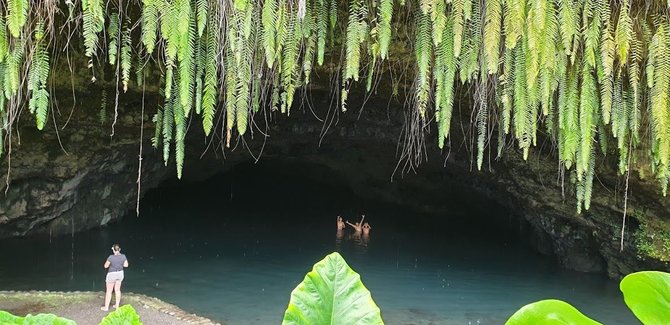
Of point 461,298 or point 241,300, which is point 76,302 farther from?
point 461,298

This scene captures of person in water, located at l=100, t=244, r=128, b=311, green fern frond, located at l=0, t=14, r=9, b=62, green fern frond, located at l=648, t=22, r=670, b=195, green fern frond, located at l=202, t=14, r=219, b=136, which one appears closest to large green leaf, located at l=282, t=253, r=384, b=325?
green fern frond, located at l=202, t=14, r=219, b=136

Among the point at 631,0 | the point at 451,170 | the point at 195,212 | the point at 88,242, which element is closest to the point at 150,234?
the point at 88,242

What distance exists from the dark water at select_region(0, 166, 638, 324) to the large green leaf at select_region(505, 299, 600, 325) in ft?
24.4

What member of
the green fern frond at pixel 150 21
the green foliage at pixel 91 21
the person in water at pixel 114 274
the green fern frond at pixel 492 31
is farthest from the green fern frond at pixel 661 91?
the person in water at pixel 114 274

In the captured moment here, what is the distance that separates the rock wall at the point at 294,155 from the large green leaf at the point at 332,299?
625cm

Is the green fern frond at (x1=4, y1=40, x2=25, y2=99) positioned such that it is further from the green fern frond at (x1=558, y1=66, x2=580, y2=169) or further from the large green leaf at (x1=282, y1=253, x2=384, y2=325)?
the green fern frond at (x1=558, y1=66, x2=580, y2=169)

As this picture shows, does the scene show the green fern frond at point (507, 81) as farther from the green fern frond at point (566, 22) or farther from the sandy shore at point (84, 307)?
the sandy shore at point (84, 307)

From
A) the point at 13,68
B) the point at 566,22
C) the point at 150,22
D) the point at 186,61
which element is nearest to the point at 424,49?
the point at 566,22

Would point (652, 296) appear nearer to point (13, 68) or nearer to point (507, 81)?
point (507, 81)

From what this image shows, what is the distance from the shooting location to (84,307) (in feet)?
25.3

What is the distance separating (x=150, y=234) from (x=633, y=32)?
12051 mm

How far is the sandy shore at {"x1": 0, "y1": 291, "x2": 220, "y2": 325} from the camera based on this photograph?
7363 millimetres

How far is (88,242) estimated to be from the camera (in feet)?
42.2

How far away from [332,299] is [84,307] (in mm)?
7832
